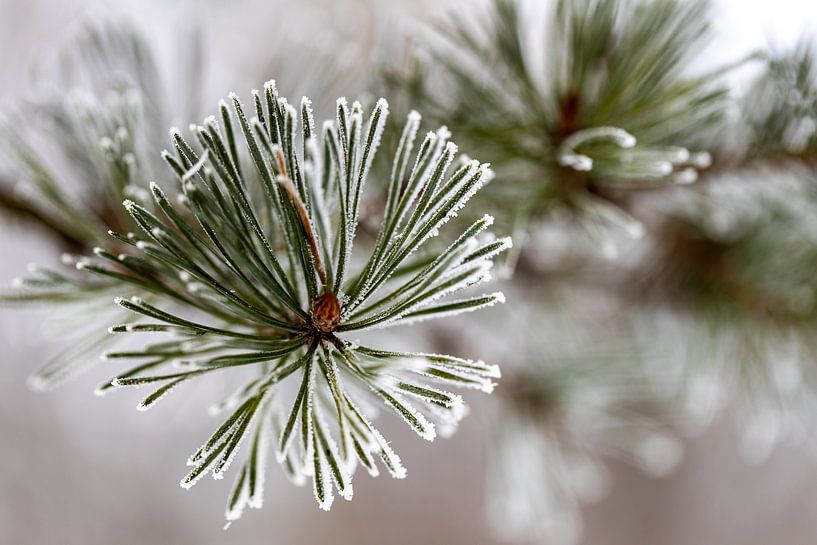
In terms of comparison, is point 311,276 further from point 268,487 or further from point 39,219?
point 268,487

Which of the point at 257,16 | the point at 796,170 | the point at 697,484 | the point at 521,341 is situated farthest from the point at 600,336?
the point at 257,16

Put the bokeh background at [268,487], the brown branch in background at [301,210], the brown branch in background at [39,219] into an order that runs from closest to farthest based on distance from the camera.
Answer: the brown branch in background at [301,210] < the brown branch in background at [39,219] < the bokeh background at [268,487]

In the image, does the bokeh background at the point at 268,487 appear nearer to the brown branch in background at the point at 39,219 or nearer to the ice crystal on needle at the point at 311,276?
the brown branch in background at the point at 39,219

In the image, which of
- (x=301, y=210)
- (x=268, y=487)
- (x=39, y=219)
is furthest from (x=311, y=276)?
(x=268, y=487)

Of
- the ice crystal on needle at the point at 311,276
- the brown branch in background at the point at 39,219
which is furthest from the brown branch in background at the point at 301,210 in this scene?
the brown branch in background at the point at 39,219

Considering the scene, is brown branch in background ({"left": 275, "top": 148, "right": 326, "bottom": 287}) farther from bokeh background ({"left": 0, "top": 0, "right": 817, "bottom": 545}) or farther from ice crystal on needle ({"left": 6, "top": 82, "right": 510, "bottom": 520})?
bokeh background ({"left": 0, "top": 0, "right": 817, "bottom": 545})

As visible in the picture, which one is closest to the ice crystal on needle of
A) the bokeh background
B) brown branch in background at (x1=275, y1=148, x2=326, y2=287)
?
brown branch in background at (x1=275, y1=148, x2=326, y2=287)

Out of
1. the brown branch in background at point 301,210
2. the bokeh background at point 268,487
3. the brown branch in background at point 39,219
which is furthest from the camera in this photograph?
the bokeh background at point 268,487
